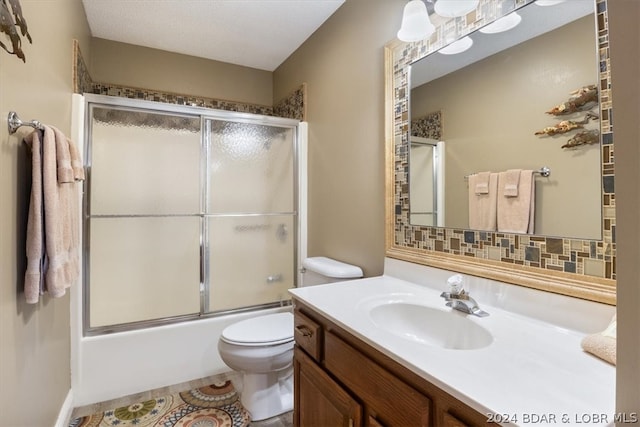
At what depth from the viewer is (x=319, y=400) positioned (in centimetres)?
112

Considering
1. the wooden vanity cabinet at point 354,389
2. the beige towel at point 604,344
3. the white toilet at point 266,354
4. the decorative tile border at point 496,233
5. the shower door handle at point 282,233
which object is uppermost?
the decorative tile border at point 496,233

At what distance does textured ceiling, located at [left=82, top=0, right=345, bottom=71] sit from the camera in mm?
2025

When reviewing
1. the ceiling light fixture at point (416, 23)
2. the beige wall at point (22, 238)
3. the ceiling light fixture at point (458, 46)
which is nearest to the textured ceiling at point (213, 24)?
the beige wall at point (22, 238)

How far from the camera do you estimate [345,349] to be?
98 cm

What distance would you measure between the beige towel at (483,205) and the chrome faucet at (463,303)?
0.86 ft

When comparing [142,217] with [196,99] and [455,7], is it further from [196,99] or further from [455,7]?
[455,7]

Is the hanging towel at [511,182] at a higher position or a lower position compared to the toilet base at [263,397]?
higher

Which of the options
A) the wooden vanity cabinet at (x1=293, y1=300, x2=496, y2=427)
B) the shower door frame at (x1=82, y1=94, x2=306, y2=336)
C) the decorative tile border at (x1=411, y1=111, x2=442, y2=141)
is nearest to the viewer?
the wooden vanity cabinet at (x1=293, y1=300, x2=496, y2=427)

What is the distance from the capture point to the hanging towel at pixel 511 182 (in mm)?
1095

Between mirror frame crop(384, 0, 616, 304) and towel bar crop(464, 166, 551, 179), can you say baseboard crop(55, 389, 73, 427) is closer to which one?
mirror frame crop(384, 0, 616, 304)

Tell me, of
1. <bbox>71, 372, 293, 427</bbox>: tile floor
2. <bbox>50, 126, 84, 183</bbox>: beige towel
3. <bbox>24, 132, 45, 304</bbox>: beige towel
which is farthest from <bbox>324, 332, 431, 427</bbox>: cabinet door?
<bbox>50, 126, 84, 183</bbox>: beige towel

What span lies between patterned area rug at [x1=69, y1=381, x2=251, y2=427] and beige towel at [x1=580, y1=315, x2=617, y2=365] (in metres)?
1.59

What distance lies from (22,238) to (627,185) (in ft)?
5.35

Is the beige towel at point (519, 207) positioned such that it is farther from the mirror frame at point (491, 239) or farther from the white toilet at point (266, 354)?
the white toilet at point (266, 354)
